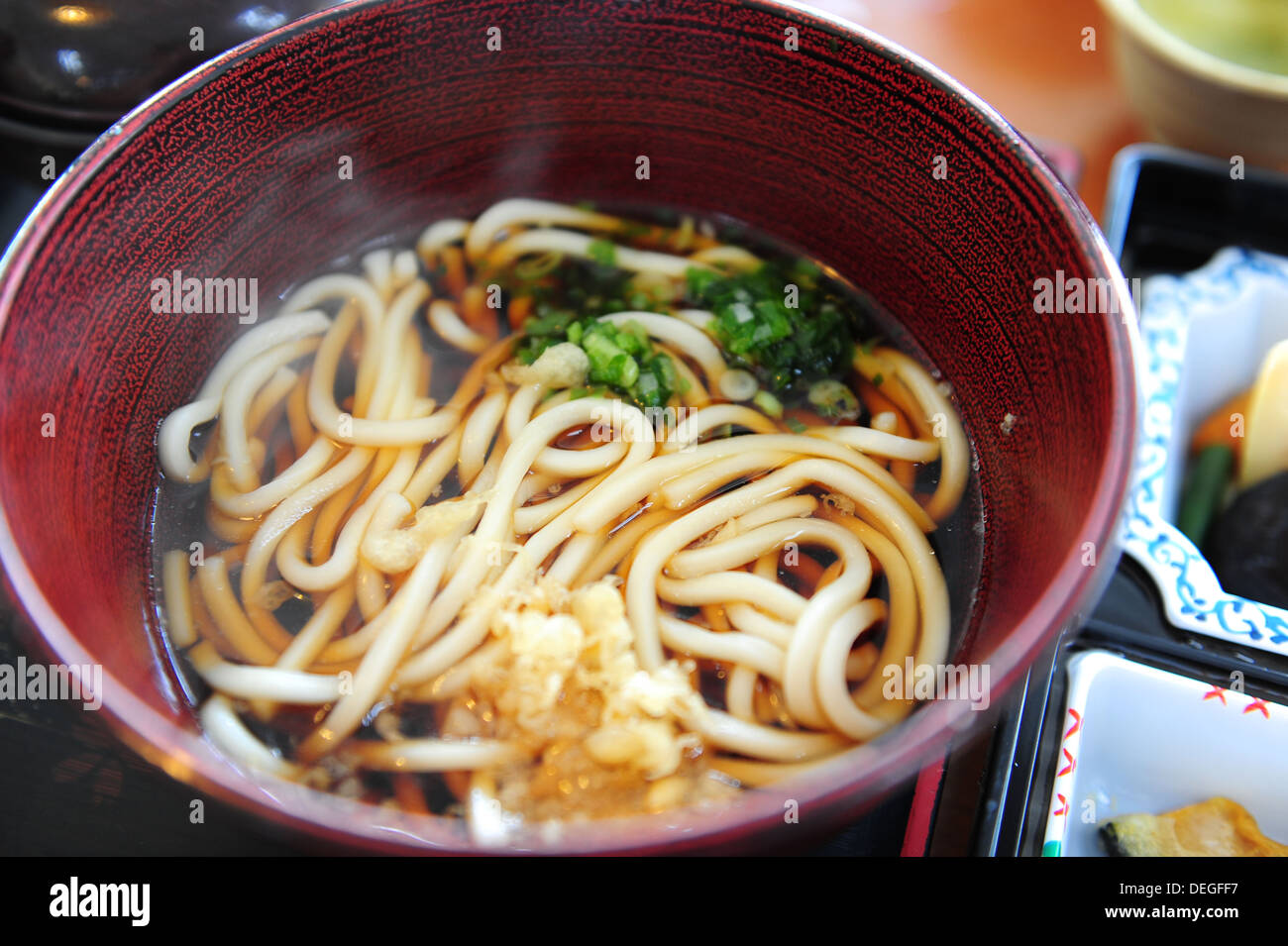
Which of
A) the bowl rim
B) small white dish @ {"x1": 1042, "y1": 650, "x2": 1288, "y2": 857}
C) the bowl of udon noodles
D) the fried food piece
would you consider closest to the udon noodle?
the bowl of udon noodles

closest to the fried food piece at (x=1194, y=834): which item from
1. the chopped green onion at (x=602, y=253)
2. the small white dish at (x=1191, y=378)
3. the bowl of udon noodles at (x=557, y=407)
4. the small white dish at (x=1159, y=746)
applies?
the small white dish at (x=1159, y=746)

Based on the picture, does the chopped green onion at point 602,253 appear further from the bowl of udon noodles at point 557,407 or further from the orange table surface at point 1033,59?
the orange table surface at point 1033,59

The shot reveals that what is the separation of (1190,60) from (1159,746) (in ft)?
4.13

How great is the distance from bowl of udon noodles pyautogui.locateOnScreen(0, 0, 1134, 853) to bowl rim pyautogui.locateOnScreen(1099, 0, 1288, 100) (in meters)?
0.74

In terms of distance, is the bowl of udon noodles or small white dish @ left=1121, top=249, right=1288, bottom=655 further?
small white dish @ left=1121, top=249, right=1288, bottom=655

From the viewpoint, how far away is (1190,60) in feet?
5.85

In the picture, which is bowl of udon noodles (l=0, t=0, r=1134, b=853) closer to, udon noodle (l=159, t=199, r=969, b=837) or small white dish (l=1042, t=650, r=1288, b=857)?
udon noodle (l=159, t=199, r=969, b=837)

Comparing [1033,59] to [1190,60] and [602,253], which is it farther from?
[602,253]

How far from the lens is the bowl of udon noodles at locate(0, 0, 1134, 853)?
1.22 metres

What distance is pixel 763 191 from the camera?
5.61ft

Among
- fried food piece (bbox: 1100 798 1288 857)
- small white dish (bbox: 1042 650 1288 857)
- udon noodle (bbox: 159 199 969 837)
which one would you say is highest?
udon noodle (bbox: 159 199 969 837)

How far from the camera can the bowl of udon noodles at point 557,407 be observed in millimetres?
1220

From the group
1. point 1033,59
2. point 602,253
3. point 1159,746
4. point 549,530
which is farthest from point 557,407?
point 1033,59
